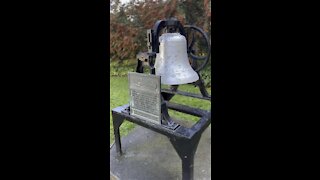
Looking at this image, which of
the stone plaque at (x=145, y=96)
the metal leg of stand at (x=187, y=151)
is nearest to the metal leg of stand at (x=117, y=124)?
the stone plaque at (x=145, y=96)

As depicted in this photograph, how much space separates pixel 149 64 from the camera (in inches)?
59.6

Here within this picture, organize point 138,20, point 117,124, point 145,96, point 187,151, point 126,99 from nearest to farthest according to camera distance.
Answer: point 187,151, point 145,96, point 117,124, point 126,99, point 138,20

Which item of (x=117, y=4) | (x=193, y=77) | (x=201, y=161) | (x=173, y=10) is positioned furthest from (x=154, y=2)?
(x=201, y=161)

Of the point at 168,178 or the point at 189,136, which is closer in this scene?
the point at 189,136

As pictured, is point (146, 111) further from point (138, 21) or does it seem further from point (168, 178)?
point (138, 21)

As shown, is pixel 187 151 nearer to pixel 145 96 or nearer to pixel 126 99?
pixel 145 96

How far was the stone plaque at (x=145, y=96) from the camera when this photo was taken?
1465 millimetres

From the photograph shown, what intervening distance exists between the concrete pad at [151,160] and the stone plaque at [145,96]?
0.43 metres

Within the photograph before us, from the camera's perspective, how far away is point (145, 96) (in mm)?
1538

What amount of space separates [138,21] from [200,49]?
119cm

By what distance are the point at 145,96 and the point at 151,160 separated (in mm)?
601

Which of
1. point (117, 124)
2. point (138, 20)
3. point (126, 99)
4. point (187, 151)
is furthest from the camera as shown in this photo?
point (138, 20)

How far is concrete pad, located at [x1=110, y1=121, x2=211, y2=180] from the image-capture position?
1.69 metres

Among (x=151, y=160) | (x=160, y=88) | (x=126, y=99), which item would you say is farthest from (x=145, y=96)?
(x=126, y=99)
